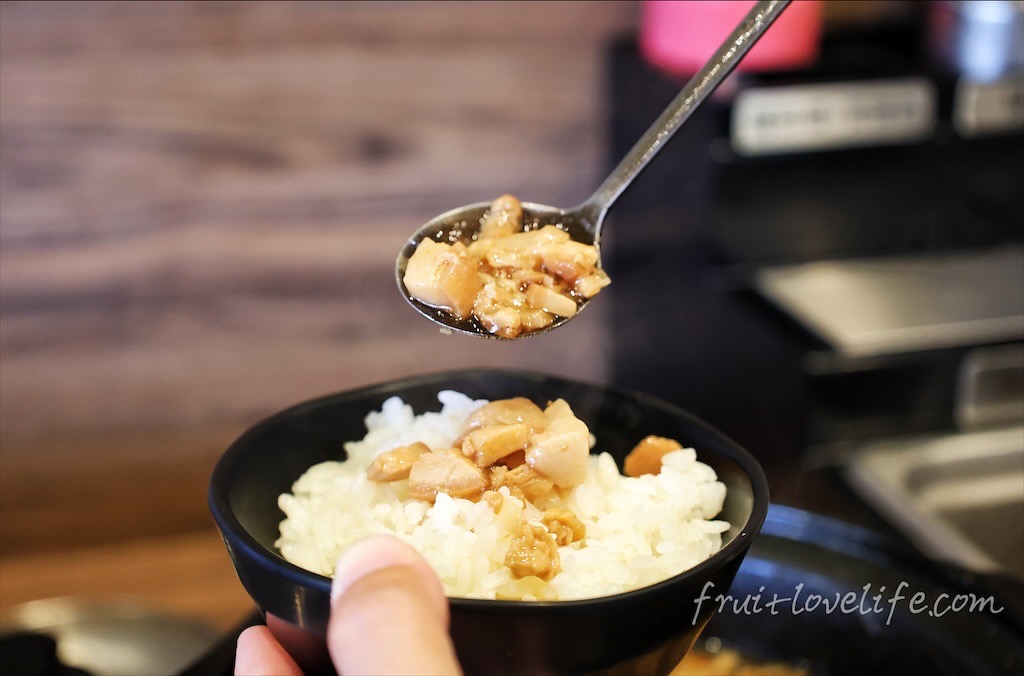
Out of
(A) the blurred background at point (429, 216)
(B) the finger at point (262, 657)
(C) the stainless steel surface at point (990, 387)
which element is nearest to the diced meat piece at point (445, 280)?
(B) the finger at point (262, 657)

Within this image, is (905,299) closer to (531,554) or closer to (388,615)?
(531,554)

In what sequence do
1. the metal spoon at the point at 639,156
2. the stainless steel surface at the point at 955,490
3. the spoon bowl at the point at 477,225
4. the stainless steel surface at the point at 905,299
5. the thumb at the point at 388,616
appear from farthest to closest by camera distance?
the stainless steel surface at the point at 905,299 → the stainless steel surface at the point at 955,490 → the spoon bowl at the point at 477,225 → the metal spoon at the point at 639,156 → the thumb at the point at 388,616

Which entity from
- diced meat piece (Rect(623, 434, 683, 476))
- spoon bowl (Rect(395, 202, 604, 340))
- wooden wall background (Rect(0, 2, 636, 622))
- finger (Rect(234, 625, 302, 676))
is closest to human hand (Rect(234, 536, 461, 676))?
finger (Rect(234, 625, 302, 676))

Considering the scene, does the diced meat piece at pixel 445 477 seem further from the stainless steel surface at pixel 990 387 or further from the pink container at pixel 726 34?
the stainless steel surface at pixel 990 387

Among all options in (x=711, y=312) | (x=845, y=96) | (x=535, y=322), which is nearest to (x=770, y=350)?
(x=711, y=312)

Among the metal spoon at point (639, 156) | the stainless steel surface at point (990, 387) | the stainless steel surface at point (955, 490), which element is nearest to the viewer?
the metal spoon at point (639, 156)

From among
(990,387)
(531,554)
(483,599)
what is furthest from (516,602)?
(990,387)
